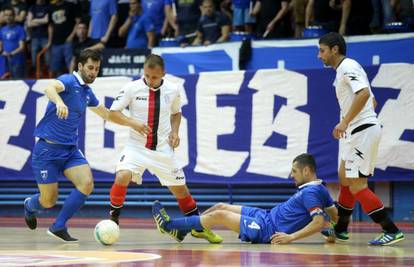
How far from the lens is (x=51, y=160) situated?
12211mm

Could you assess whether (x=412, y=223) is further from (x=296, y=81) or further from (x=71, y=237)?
(x=71, y=237)

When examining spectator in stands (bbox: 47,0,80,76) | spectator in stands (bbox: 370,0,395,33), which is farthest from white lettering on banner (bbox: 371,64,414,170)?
spectator in stands (bbox: 47,0,80,76)

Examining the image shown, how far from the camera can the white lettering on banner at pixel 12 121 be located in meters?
18.6

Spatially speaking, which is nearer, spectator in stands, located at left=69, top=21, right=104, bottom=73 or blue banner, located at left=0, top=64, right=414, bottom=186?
blue banner, located at left=0, top=64, right=414, bottom=186

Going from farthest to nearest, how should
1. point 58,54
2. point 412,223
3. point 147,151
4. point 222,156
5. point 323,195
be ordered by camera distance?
point 58,54 < point 222,156 < point 412,223 < point 147,151 < point 323,195

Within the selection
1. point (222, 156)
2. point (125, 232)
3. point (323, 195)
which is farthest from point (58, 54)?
point (323, 195)

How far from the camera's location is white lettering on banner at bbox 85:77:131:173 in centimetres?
1775

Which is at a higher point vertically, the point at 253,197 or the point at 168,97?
the point at 168,97

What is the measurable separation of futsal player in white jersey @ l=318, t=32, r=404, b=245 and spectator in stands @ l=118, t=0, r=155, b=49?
8893 mm

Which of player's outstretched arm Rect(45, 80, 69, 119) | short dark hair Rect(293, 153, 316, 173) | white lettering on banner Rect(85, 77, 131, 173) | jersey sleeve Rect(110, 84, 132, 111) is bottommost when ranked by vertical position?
white lettering on banner Rect(85, 77, 131, 173)

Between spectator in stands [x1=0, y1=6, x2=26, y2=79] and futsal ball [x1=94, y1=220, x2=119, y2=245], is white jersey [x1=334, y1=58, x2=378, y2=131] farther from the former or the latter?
spectator in stands [x1=0, y1=6, x2=26, y2=79]

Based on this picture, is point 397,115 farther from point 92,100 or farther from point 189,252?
point 189,252

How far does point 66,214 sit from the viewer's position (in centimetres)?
1202

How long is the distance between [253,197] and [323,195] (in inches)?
228
